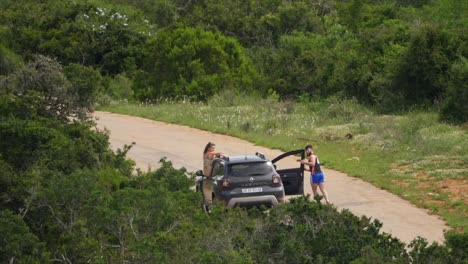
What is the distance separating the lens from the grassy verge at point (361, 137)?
82.7 feet

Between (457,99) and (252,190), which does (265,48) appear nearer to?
(457,99)

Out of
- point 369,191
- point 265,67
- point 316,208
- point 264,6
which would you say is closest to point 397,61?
point 265,67

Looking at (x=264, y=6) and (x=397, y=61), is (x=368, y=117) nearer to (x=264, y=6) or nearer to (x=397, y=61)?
(x=397, y=61)

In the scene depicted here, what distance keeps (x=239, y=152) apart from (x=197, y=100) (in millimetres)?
11112

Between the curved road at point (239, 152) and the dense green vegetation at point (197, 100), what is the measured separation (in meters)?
1.22

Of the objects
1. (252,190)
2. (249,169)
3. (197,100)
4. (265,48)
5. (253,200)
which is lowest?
(197,100)

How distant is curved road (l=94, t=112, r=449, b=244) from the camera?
2202cm

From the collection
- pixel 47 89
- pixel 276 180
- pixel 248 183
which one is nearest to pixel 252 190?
pixel 248 183

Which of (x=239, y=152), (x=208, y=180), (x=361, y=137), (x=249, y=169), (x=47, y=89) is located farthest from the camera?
(x=361, y=137)

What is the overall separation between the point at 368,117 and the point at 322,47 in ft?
33.2

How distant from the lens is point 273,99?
39656 mm

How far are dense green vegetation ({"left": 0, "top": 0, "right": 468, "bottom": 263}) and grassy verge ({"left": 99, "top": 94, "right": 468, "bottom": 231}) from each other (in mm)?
158

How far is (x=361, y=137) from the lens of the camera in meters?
31.2

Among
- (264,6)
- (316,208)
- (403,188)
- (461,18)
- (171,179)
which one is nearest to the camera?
(316,208)
